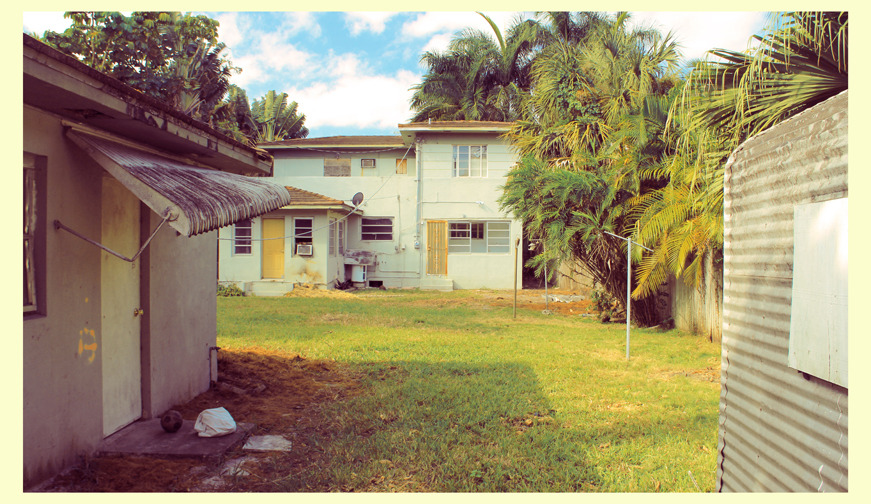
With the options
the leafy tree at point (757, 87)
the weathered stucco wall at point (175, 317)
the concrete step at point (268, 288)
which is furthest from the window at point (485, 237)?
the weathered stucco wall at point (175, 317)

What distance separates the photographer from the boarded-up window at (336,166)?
21.8 meters

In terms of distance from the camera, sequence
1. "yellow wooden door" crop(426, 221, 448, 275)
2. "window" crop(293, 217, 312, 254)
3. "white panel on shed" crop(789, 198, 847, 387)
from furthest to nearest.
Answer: "yellow wooden door" crop(426, 221, 448, 275)
"window" crop(293, 217, 312, 254)
"white panel on shed" crop(789, 198, 847, 387)

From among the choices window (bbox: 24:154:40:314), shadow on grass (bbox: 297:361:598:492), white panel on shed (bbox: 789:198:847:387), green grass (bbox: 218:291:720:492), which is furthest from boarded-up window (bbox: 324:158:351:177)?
white panel on shed (bbox: 789:198:847:387)

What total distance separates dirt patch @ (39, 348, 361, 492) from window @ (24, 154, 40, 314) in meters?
1.22

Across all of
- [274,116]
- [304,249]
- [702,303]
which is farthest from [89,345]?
[274,116]

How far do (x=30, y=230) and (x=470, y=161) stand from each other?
17.8 m

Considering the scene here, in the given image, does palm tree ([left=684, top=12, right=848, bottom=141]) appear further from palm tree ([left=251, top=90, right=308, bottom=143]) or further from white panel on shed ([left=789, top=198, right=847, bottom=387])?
palm tree ([left=251, top=90, right=308, bottom=143])

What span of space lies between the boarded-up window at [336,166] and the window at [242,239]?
3.92 m

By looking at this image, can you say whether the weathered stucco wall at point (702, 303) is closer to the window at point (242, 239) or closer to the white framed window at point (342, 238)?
the white framed window at point (342, 238)

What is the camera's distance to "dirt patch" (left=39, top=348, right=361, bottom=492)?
391 cm

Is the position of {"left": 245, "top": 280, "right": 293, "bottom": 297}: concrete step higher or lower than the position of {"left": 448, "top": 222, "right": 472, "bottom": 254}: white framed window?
lower

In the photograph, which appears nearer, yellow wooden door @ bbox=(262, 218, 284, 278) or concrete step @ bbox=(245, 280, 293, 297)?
concrete step @ bbox=(245, 280, 293, 297)

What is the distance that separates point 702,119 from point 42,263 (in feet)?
19.9

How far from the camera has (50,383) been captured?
371cm
